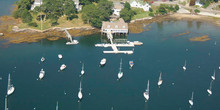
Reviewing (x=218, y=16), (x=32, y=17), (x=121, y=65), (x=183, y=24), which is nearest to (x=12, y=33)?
(x=32, y=17)

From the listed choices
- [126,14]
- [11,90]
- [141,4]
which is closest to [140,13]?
[141,4]

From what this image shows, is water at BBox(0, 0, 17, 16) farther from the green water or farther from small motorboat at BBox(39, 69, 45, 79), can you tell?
small motorboat at BBox(39, 69, 45, 79)

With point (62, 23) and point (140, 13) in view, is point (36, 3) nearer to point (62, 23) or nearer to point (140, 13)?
point (62, 23)

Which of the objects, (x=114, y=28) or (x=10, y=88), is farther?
(x=114, y=28)

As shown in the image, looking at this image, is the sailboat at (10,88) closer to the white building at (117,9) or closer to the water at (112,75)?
the water at (112,75)

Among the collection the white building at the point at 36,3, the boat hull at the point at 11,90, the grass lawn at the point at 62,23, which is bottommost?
the boat hull at the point at 11,90

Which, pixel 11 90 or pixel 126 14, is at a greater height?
pixel 126 14

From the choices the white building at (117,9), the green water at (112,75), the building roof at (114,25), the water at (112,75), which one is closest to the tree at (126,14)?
the white building at (117,9)

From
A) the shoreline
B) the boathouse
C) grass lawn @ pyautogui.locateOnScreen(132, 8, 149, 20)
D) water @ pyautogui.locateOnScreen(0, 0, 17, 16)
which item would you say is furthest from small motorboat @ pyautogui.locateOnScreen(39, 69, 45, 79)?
grass lawn @ pyautogui.locateOnScreen(132, 8, 149, 20)

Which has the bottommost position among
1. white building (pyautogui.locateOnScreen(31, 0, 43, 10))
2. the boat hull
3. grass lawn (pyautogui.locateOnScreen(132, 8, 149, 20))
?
the boat hull
